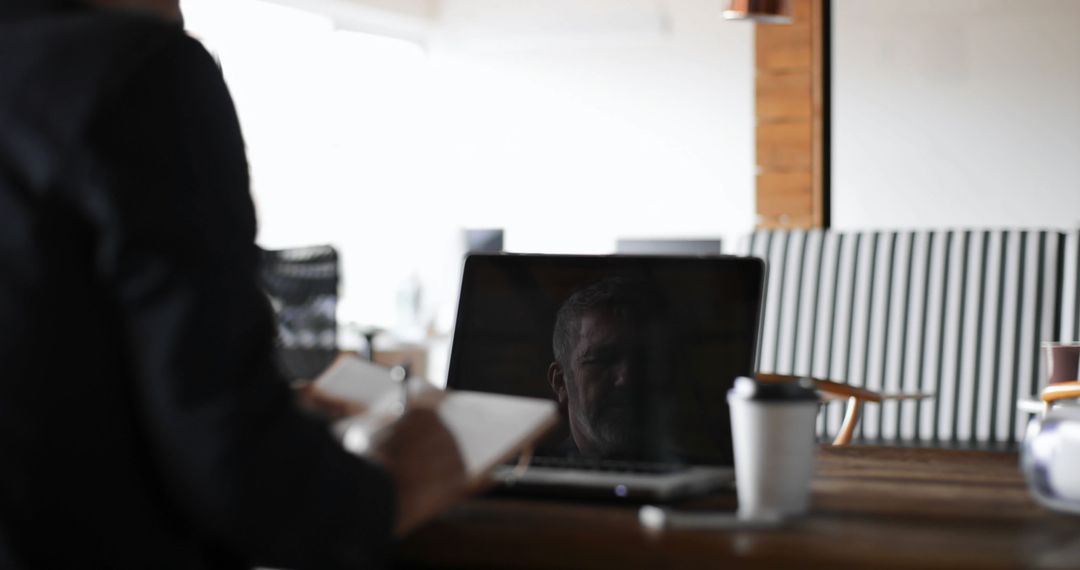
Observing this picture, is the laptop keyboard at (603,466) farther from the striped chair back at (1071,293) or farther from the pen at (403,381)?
the striped chair back at (1071,293)

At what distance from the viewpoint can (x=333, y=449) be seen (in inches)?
37.0

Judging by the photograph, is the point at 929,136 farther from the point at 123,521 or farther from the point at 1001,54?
the point at 123,521

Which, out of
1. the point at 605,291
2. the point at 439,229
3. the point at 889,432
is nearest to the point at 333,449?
the point at 605,291

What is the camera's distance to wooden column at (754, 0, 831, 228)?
5574 mm

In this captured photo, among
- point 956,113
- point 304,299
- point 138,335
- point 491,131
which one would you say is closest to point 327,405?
point 138,335

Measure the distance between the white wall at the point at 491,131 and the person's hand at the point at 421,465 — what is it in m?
5.53

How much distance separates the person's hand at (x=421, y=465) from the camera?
1024mm

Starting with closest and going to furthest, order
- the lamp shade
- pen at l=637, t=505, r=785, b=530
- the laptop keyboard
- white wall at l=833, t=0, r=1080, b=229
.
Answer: pen at l=637, t=505, r=785, b=530 < the laptop keyboard < the lamp shade < white wall at l=833, t=0, r=1080, b=229

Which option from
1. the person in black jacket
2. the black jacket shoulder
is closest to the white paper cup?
the person in black jacket

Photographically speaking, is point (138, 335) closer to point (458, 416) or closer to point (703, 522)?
point (458, 416)

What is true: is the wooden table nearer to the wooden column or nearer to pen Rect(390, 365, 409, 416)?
pen Rect(390, 365, 409, 416)

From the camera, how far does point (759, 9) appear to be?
3840 mm

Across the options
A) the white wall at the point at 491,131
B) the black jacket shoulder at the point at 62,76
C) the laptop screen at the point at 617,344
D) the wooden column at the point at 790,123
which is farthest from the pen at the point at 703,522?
the white wall at the point at 491,131

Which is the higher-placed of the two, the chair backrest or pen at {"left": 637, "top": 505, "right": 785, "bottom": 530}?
pen at {"left": 637, "top": 505, "right": 785, "bottom": 530}
